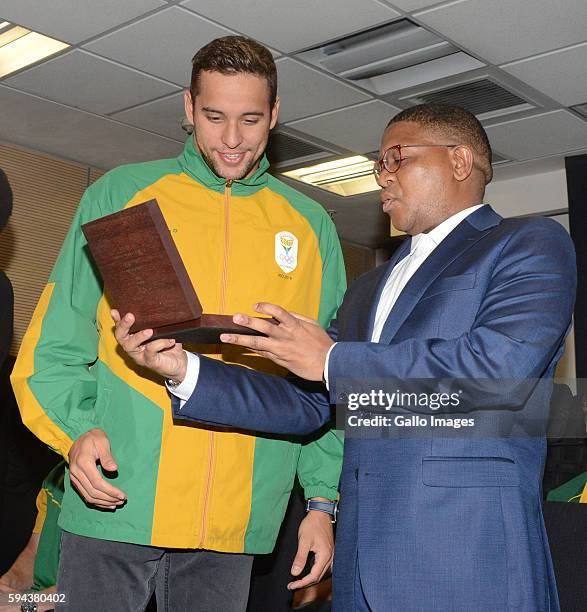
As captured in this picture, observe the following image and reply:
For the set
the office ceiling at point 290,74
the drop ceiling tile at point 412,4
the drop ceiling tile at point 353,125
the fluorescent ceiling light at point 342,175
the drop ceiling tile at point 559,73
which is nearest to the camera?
the drop ceiling tile at point 412,4

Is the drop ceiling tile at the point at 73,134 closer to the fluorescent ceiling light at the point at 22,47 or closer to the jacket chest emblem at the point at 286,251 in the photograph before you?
the fluorescent ceiling light at the point at 22,47

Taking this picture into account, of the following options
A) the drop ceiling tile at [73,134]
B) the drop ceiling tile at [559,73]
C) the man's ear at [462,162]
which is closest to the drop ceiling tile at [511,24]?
the drop ceiling tile at [559,73]

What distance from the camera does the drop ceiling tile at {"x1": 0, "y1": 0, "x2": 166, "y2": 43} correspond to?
14.6 ft

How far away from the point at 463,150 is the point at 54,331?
98 centimetres

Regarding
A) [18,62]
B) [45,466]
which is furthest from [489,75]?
[45,466]

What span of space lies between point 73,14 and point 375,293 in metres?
3.29

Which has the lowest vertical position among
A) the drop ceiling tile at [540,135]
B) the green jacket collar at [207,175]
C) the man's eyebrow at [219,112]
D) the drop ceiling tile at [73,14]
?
the green jacket collar at [207,175]

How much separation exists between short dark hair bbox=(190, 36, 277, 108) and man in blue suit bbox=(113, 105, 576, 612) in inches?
22.5

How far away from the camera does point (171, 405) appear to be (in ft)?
6.01

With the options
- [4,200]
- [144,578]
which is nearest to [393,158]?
[4,200]

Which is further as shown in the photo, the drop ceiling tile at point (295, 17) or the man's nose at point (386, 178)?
the drop ceiling tile at point (295, 17)

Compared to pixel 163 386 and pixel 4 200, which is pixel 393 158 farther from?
pixel 4 200

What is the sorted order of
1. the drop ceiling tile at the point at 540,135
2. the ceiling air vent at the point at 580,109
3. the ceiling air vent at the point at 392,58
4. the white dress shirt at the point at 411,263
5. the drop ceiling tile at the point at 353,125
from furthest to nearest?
the drop ceiling tile at the point at 540,135 < the drop ceiling tile at the point at 353,125 < the ceiling air vent at the point at 580,109 < the ceiling air vent at the point at 392,58 < the white dress shirt at the point at 411,263

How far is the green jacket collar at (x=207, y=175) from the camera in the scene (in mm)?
2010
